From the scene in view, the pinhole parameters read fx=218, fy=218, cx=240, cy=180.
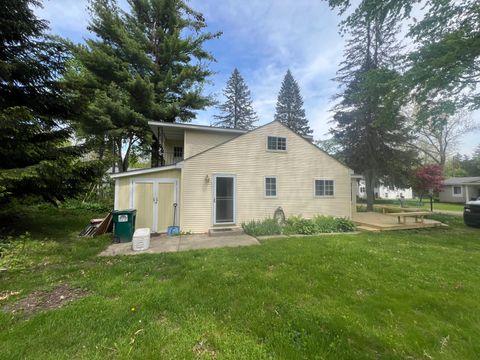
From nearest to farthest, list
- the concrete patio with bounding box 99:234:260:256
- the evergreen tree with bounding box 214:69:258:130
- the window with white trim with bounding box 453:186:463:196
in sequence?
the concrete patio with bounding box 99:234:260:256 < the window with white trim with bounding box 453:186:463:196 < the evergreen tree with bounding box 214:69:258:130

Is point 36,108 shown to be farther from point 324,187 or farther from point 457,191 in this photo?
point 457,191

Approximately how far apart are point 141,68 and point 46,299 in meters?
15.7

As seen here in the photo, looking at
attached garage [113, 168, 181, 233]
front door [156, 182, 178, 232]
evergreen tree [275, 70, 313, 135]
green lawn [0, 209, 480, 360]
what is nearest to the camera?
green lawn [0, 209, 480, 360]

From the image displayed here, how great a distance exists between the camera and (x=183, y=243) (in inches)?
281

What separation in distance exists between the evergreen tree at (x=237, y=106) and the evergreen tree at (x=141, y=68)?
2011cm

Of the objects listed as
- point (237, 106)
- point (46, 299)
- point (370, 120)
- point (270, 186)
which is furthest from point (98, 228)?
point (237, 106)

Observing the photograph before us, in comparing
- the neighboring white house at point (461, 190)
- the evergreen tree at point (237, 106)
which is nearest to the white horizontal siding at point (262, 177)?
the neighboring white house at point (461, 190)

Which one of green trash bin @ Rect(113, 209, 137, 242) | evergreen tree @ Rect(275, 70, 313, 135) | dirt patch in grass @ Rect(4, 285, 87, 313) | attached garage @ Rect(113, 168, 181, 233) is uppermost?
evergreen tree @ Rect(275, 70, 313, 135)

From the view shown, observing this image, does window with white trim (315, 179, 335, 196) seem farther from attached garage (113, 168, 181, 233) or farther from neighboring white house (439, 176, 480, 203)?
neighboring white house (439, 176, 480, 203)

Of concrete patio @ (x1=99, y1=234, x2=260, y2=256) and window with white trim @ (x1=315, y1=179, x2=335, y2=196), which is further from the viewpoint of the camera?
window with white trim @ (x1=315, y1=179, x2=335, y2=196)

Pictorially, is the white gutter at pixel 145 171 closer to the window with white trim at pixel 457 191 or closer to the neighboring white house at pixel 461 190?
the neighboring white house at pixel 461 190

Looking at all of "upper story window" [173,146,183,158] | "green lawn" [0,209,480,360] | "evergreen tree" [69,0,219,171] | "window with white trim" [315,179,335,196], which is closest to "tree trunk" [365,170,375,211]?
"window with white trim" [315,179,335,196]

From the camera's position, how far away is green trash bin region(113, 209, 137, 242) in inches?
291

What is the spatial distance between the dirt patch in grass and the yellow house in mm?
4831
